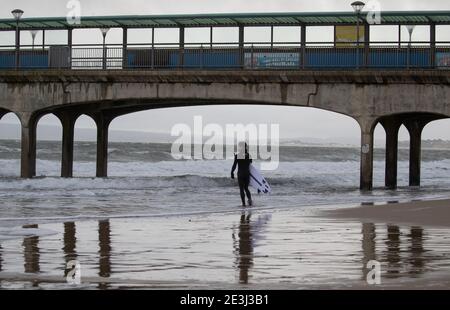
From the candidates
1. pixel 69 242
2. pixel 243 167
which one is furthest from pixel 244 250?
pixel 243 167

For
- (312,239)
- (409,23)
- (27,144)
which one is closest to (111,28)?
(27,144)

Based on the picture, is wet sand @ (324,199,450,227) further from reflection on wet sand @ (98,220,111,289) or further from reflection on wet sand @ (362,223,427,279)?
reflection on wet sand @ (98,220,111,289)

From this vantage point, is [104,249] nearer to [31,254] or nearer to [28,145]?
[31,254]

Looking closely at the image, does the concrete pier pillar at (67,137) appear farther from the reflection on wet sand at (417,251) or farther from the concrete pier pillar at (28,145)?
the reflection on wet sand at (417,251)

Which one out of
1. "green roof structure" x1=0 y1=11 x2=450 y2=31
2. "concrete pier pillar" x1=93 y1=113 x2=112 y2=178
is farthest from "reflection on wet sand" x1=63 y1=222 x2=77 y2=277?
"concrete pier pillar" x1=93 y1=113 x2=112 y2=178

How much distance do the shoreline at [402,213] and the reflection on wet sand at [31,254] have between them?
280 inches

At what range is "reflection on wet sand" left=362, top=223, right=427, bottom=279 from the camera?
10.5 m

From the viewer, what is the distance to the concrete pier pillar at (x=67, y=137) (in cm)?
4006

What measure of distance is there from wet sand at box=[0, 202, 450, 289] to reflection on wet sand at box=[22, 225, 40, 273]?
13 mm

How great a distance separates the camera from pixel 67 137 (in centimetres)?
4019

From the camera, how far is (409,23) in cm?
3394

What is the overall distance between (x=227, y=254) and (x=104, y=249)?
175 cm
